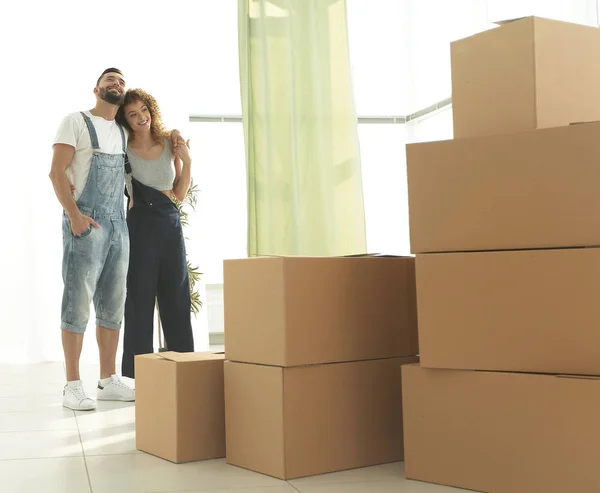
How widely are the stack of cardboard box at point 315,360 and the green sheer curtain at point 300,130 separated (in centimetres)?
248

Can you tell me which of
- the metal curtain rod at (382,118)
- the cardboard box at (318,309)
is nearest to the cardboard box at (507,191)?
the cardboard box at (318,309)

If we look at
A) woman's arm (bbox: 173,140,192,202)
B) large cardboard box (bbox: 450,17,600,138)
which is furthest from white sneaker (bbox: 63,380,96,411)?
large cardboard box (bbox: 450,17,600,138)

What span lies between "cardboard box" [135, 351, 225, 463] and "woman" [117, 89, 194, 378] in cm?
101

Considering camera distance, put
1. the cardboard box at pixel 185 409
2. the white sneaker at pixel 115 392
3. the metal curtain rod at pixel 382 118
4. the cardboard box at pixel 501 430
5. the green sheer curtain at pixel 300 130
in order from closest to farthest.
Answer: the cardboard box at pixel 501 430
the cardboard box at pixel 185 409
the white sneaker at pixel 115 392
the green sheer curtain at pixel 300 130
the metal curtain rod at pixel 382 118

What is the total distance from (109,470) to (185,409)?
0.81 feet

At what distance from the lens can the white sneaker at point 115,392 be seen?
3.25 m

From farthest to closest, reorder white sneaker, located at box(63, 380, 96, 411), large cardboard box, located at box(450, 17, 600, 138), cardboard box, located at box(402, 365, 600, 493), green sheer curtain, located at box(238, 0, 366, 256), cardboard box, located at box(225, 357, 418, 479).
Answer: green sheer curtain, located at box(238, 0, 366, 256) → white sneaker, located at box(63, 380, 96, 411) → cardboard box, located at box(225, 357, 418, 479) → large cardboard box, located at box(450, 17, 600, 138) → cardboard box, located at box(402, 365, 600, 493)

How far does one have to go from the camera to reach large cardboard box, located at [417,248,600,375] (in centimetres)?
168

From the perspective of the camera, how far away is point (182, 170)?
3379mm

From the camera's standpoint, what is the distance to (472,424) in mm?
1832

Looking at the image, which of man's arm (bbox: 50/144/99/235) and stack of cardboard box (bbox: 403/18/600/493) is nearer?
stack of cardboard box (bbox: 403/18/600/493)

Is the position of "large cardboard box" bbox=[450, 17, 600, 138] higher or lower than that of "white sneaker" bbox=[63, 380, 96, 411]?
higher

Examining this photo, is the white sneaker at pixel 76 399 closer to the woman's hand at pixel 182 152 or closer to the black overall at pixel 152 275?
the black overall at pixel 152 275

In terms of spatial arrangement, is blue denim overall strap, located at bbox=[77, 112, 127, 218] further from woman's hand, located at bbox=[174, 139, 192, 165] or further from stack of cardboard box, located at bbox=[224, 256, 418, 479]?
stack of cardboard box, located at bbox=[224, 256, 418, 479]
